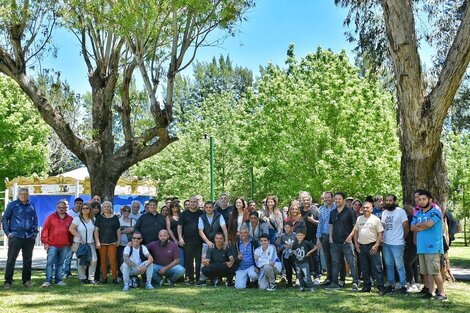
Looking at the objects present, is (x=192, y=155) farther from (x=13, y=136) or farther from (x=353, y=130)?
(x=353, y=130)

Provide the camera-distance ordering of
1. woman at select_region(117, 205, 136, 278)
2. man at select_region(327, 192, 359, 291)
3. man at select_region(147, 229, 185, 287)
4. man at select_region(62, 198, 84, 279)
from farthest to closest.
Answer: man at select_region(62, 198, 84, 279) → woman at select_region(117, 205, 136, 278) → man at select_region(147, 229, 185, 287) → man at select_region(327, 192, 359, 291)

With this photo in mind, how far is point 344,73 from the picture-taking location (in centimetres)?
2784

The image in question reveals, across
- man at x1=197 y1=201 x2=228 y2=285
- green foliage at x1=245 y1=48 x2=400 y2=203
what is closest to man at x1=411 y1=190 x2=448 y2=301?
man at x1=197 y1=201 x2=228 y2=285

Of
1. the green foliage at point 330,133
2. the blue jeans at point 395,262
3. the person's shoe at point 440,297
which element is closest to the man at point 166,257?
the blue jeans at point 395,262

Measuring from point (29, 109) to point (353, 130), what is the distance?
2044 centimetres

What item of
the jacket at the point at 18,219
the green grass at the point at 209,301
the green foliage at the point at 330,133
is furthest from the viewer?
the green foliage at the point at 330,133

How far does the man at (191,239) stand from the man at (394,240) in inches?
152

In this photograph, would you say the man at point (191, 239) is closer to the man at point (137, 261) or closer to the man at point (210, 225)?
the man at point (210, 225)

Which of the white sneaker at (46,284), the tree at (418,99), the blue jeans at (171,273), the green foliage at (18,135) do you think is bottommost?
the white sneaker at (46,284)

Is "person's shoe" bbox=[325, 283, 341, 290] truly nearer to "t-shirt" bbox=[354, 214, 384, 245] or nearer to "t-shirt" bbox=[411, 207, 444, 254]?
"t-shirt" bbox=[354, 214, 384, 245]

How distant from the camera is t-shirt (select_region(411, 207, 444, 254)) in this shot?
9148 millimetres

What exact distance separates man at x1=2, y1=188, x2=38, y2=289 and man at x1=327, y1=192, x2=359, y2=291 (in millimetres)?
5635

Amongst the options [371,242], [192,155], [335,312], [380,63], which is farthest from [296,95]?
[335,312]

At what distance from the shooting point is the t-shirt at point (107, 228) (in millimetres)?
12078
